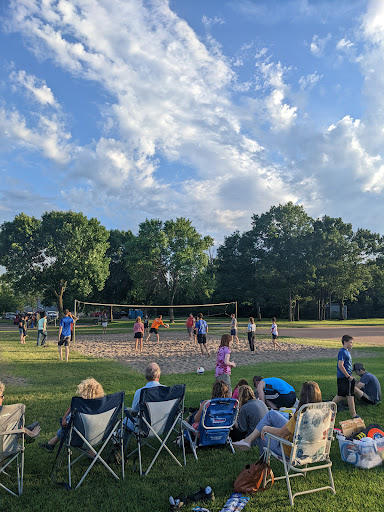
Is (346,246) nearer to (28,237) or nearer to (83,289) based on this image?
(83,289)

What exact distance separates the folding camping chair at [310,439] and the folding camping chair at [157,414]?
53.2 inches

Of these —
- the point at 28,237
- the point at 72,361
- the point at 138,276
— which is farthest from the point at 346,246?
the point at 72,361

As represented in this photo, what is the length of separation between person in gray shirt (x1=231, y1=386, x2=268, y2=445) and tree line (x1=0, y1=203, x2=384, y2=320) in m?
37.4

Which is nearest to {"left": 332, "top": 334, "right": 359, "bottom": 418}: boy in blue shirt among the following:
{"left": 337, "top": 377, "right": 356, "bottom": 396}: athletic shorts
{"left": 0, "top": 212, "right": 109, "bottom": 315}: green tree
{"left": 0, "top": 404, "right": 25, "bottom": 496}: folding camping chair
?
{"left": 337, "top": 377, "right": 356, "bottom": 396}: athletic shorts

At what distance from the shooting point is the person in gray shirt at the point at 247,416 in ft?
18.7

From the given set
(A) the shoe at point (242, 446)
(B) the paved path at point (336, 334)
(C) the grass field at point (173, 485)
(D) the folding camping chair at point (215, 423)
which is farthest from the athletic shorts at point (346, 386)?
(B) the paved path at point (336, 334)

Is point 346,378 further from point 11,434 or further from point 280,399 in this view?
point 11,434

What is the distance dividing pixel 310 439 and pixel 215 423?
1.42m

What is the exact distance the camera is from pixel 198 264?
45.6 meters

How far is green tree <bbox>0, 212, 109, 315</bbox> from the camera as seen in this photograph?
41.1 meters

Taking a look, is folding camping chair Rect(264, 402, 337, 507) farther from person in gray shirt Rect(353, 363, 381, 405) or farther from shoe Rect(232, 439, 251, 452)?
person in gray shirt Rect(353, 363, 381, 405)

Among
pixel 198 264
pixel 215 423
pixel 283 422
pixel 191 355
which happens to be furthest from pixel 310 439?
pixel 198 264

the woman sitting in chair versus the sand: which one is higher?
the woman sitting in chair

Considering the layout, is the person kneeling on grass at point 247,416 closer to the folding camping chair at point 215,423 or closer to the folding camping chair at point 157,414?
the folding camping chair at point 215,423
